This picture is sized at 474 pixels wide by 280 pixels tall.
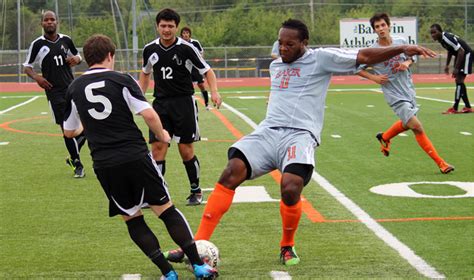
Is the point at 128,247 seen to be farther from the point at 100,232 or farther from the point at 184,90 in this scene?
the point at 184,90

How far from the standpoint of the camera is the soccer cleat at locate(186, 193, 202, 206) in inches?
386

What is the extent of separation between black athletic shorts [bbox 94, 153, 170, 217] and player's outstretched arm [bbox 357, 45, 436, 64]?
1779mm

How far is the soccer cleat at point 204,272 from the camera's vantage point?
6.41 meters

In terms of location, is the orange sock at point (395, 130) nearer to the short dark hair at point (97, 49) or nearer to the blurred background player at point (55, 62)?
the blurred background player at point (55, 62)

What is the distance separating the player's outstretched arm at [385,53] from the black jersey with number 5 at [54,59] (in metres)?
6.66

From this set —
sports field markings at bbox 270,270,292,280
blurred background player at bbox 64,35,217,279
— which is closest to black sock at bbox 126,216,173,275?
blurred background player at bbox 64,35,217,279

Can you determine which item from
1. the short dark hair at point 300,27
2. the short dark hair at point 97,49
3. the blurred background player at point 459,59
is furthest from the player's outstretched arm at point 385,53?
the blurred background player at point 459,59

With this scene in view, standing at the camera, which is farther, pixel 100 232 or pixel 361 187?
pixel 361 187

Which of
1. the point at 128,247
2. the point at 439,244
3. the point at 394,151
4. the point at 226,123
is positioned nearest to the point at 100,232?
the point at 128,247

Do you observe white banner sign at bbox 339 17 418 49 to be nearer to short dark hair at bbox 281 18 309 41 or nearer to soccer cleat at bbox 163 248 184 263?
short dark hair at bbox 281 18 309 41

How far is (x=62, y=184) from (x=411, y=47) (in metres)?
5.84

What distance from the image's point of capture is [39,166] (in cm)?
1325

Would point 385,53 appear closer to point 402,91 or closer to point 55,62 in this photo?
point 402,91

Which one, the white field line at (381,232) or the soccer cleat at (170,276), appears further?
the white field line at (381,232)
